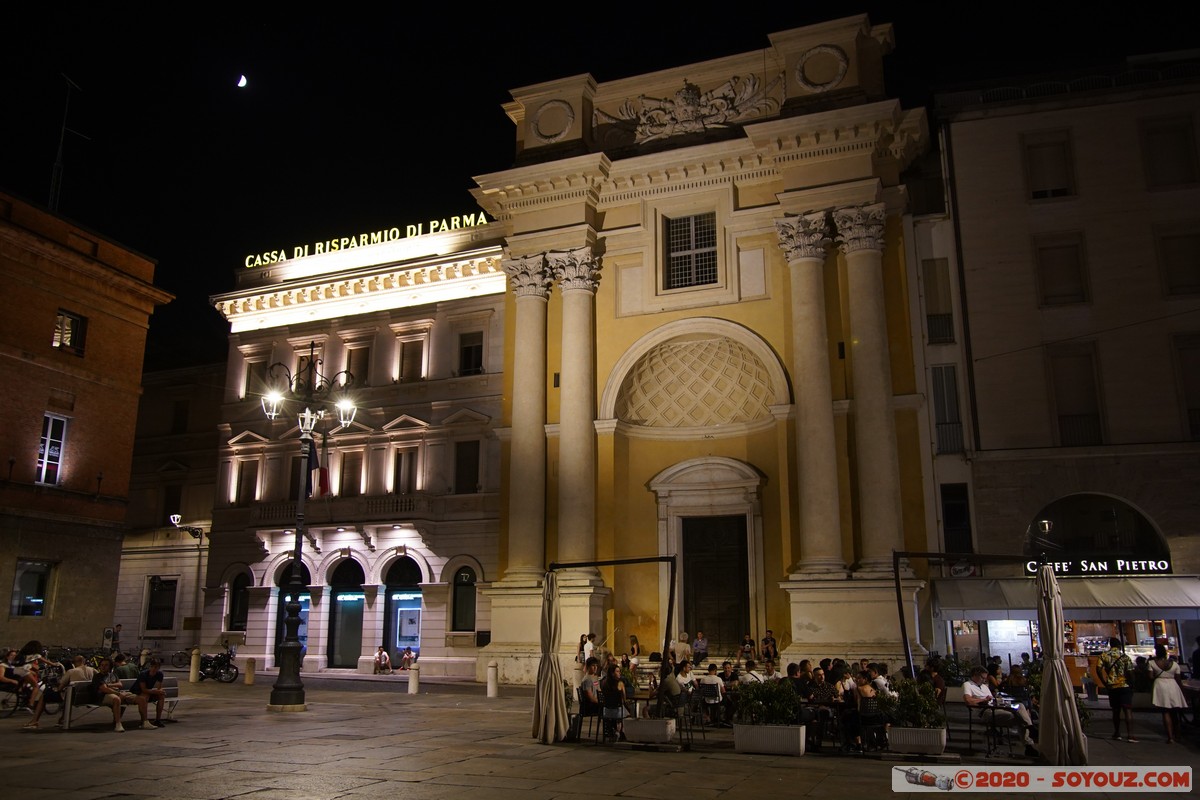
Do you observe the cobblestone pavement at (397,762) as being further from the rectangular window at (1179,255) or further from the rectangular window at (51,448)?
the rectangular window at (51,448)

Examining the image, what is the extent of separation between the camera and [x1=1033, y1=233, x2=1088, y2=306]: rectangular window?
2434 cm

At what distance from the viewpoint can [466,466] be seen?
31484mm

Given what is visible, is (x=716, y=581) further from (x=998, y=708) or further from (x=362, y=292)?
(x=362, y=292)

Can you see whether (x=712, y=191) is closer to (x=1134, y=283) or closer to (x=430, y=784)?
(x=1134, y=283)

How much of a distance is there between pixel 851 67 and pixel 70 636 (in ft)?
88.4

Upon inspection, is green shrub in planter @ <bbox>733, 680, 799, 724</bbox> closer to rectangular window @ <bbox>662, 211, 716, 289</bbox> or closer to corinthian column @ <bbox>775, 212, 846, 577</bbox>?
corinthian column @ <bbox>775, 212, 846, 577</bbox>

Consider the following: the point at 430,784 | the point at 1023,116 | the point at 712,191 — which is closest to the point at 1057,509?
the point at 1023,116

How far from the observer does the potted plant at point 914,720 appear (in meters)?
12.7

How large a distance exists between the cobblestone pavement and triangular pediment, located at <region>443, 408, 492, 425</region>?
1351 cm

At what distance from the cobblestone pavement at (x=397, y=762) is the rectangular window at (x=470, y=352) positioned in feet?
49.8

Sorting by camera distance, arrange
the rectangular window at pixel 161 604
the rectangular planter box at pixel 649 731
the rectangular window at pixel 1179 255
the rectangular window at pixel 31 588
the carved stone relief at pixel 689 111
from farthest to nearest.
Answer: the rectangular window at pixel 161 604 < the rectangular window at pixel 31 588 < the carved stone relief at pixel 689 111 < the rectangular window at pixel 1179 255 < the rectangular planter box at pixel 649 731

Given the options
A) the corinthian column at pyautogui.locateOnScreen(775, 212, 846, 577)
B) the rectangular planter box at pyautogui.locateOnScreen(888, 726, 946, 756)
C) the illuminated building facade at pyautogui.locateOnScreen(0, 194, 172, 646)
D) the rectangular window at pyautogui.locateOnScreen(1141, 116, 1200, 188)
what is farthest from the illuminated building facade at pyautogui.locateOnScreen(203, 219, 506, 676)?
the rectangular planter box at pyautogui.locateOnScreen(888, 726, 946, 756)

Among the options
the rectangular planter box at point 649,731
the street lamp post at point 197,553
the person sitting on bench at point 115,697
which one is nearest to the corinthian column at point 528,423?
the person sitting on bench at point 115,697

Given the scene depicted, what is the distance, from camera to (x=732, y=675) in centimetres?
1753
